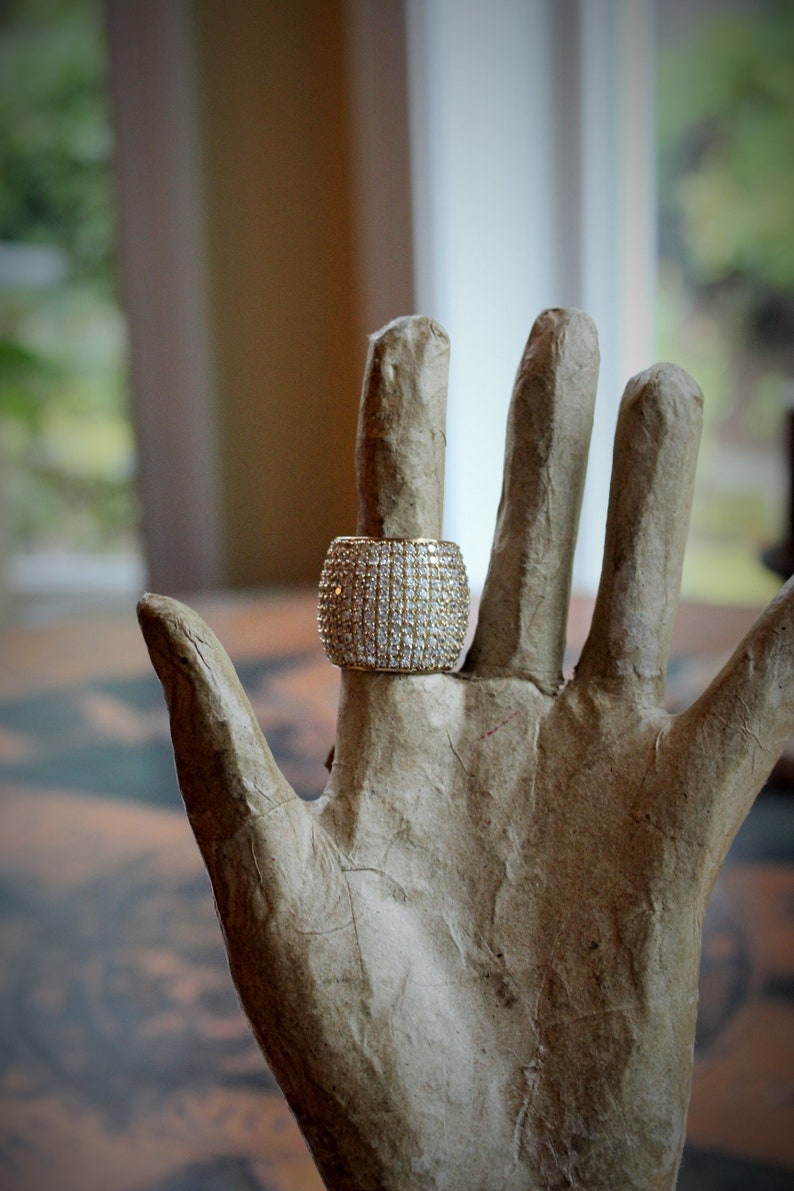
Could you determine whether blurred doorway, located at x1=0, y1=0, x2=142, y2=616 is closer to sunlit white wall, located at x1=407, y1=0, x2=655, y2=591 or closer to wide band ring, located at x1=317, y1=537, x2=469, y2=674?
sunlit white wall, located at x1=407, y1=0, x2=655, y2=591

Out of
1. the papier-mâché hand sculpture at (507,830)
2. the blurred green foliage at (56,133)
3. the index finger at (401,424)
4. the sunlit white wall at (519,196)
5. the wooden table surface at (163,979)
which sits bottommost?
the wooden table surface at (163,979)

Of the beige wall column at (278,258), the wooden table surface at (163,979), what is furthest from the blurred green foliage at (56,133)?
the wooden table surface at (163,979)

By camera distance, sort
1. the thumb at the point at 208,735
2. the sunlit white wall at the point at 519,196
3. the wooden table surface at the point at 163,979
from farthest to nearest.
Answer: the sunlit white wall at the point at 519,196 < the wooden table surface at the point at 163,979 < the thumb at the point at 208,735

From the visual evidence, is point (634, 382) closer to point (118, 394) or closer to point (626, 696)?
point (626, 696)

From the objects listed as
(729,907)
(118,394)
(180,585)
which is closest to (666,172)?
(180,585)

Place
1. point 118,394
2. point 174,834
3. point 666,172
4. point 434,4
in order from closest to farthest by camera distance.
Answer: point 174,834 < point 434,4 < point 666,172 < point 118,394

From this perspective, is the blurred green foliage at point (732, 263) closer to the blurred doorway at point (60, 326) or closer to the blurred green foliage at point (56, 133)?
the blurred green foliage at point (56, 133)

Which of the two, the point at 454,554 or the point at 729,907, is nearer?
the point at 454,554
